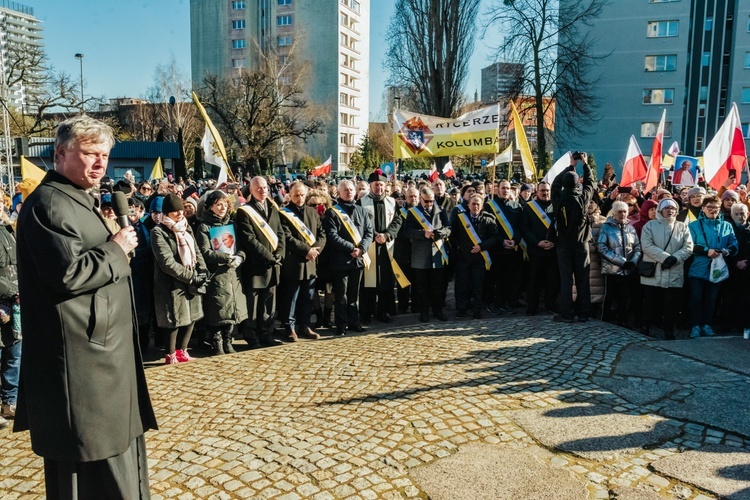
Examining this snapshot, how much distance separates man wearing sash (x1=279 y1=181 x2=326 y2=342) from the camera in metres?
7.73

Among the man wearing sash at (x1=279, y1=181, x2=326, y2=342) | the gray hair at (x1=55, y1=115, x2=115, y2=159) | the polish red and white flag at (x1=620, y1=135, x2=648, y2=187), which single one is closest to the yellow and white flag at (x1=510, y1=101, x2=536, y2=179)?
the polish red and white flag at (x1=620, y1=135, x2=648, y2=187)

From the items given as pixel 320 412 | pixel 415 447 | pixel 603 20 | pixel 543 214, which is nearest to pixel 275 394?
pixel 320 412

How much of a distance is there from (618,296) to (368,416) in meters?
4.95

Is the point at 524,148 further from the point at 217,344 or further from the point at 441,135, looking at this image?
the point at 217,344

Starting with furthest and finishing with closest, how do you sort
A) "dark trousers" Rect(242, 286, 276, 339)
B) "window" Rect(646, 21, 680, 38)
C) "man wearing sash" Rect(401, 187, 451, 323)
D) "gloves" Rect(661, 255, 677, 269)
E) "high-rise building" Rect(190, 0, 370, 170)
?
"high-rise building" Rect(190, 0, 370, 170) < "window" Rect(646, 21, 680, 38) < "man wearing sash" Rect(401, 187, 451, 323) < "gloves" Rect(661, 255, 677, 269) < "dark trousers" Rect(242, 286, 276, 339)

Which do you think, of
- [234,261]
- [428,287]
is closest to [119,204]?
[234,261]

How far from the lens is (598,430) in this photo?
182 inches

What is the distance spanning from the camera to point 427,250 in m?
8.66

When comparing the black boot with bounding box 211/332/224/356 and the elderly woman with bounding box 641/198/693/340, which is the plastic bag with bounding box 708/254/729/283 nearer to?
the elderly woman with bounding box 641/198/693/340

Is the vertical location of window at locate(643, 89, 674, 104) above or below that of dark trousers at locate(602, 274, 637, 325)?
above

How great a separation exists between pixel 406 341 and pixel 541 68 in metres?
31.9

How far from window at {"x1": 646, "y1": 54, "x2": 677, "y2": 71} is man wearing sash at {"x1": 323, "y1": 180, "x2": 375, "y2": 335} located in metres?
49.9

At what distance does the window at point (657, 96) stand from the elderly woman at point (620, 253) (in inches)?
Answer: 1884

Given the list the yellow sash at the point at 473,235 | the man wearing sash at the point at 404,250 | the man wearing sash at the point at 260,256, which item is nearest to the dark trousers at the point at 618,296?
the yellow sash at the point at 473,235
